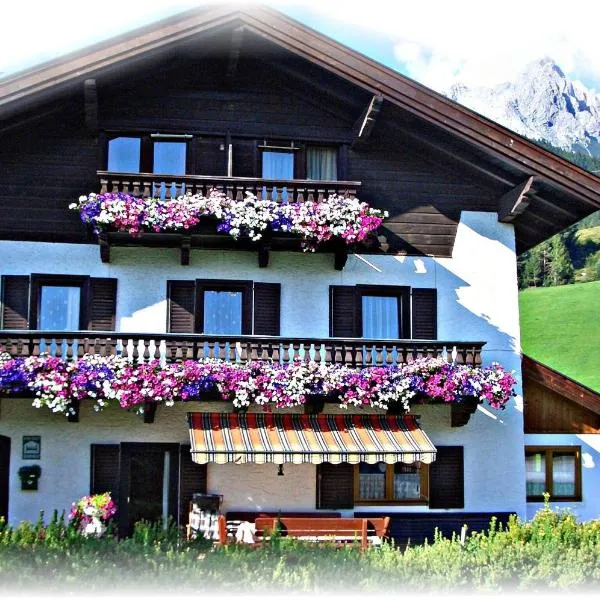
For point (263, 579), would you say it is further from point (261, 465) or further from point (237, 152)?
point (237, 152)

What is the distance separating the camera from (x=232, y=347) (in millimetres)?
18641

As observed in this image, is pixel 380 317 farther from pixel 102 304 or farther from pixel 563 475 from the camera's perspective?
pixel 102 304

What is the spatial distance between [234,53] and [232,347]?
225 inches

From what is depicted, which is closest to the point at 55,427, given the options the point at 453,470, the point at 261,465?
the point at 261,465

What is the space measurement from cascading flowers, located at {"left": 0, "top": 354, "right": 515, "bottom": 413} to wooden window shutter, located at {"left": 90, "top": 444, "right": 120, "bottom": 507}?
2.90ft

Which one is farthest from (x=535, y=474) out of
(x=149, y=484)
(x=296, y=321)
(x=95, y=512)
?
(x=95, y=512)

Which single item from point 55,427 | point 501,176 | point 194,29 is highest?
point 194,29

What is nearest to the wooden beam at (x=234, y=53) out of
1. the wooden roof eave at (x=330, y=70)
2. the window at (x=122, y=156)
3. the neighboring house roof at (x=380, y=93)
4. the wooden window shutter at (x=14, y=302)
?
the neighboring house roof at (x=380, y=93)

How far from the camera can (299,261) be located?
20.1 metres

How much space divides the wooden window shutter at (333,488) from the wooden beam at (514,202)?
6.17 meters

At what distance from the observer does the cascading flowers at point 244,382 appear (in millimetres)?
17516

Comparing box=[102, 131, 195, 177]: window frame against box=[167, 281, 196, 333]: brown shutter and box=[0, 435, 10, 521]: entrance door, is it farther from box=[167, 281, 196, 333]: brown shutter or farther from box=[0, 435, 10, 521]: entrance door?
box=[0, 435, 10, 521]: entrance door

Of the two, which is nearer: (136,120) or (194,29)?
(194,29)

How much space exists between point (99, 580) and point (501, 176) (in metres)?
14.3
